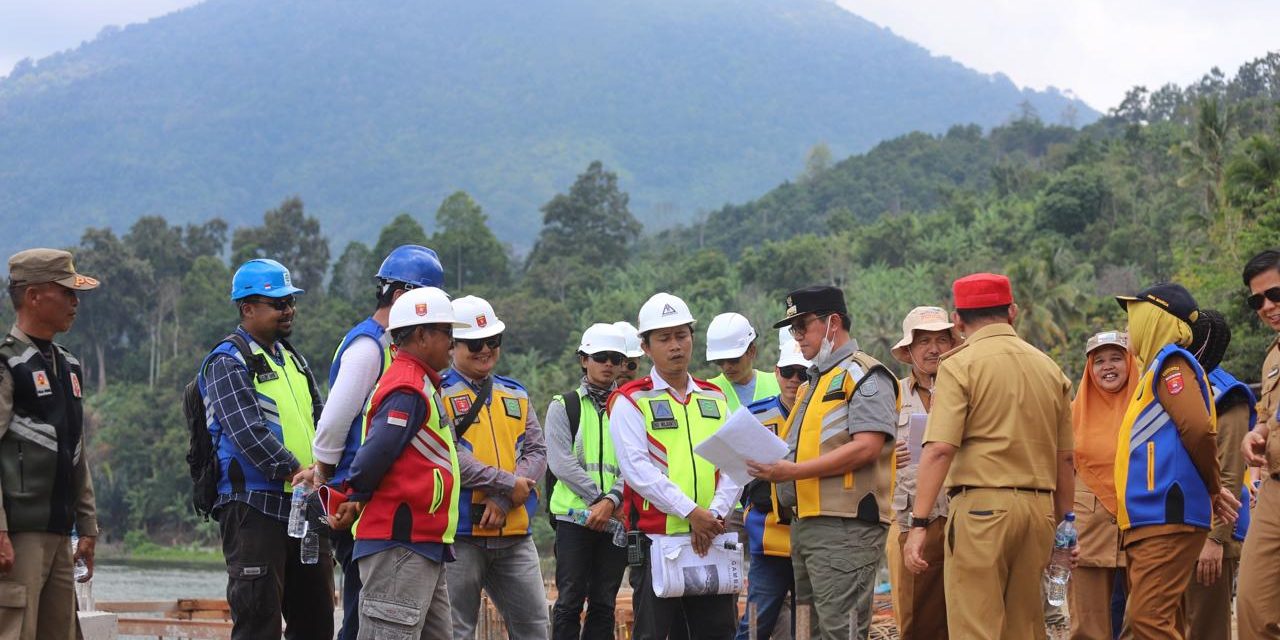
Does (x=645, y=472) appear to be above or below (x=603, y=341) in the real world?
below

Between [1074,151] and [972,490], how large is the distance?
88647 mm

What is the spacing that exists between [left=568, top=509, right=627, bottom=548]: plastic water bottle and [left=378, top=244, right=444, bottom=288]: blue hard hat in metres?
1.51

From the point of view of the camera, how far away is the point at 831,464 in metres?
6.66

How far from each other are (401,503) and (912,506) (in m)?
2.53

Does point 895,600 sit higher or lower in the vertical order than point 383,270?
lower

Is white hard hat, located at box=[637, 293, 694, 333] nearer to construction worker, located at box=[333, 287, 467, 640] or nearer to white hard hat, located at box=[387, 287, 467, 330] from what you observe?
white hard hat, located at box=[387, 287, 467, 330]

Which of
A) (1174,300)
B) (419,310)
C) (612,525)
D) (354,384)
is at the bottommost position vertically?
(612,525)

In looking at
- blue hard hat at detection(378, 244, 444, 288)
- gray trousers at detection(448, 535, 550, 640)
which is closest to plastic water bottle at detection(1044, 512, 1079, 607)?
gray trousers at detection(448, 535, 550, 640)

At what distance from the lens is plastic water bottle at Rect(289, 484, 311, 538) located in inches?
255

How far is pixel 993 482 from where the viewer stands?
604 centimetres

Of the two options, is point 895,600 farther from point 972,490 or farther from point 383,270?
point 383,270

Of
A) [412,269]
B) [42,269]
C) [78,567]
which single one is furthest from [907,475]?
[42,269]

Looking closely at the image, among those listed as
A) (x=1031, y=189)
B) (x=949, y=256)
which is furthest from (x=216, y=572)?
(x=1031, y=189)

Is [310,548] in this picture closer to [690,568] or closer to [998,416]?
[690,568]
